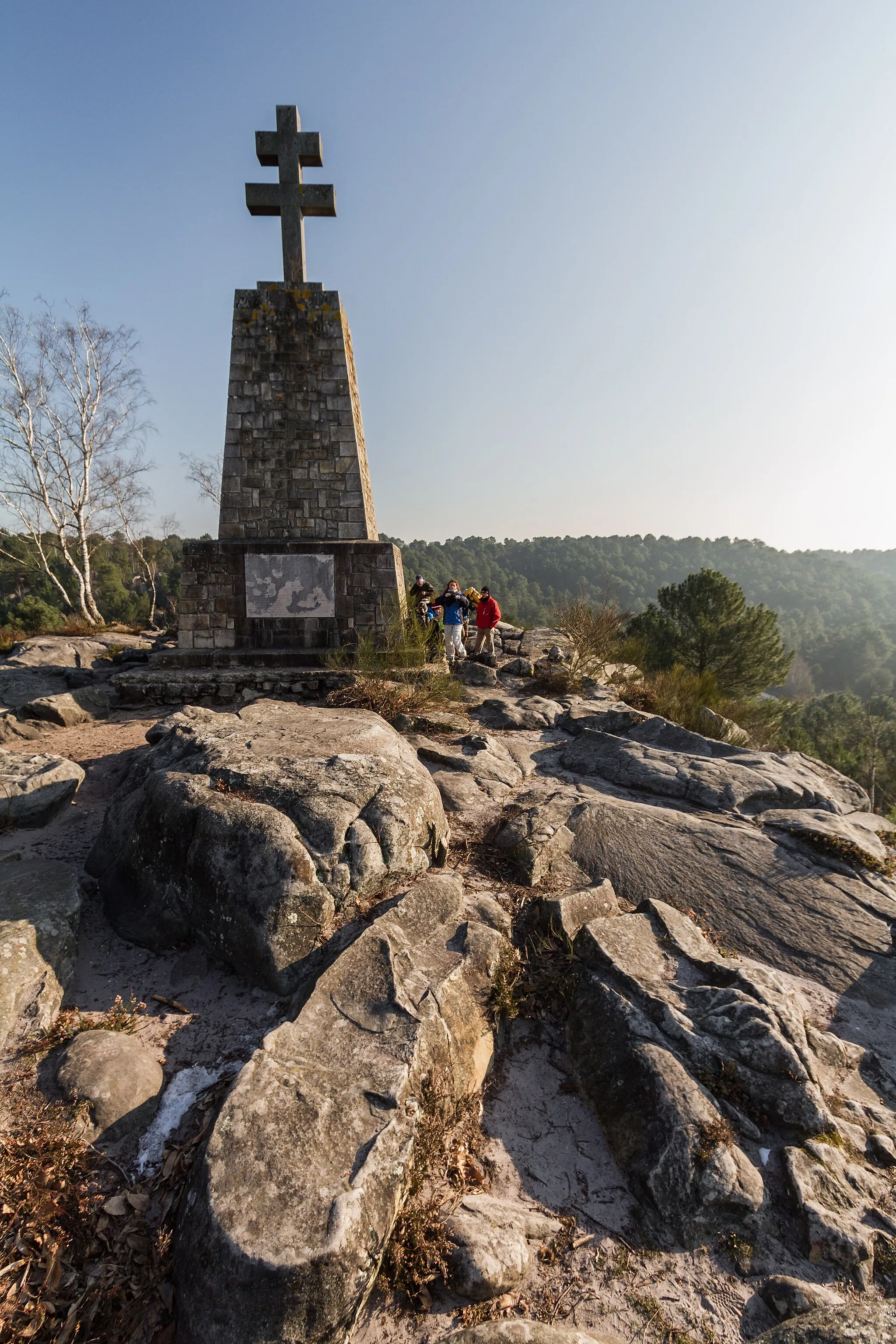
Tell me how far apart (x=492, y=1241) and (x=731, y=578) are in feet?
444

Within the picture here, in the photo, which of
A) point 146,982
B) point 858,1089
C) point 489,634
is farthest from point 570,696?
point 146,982

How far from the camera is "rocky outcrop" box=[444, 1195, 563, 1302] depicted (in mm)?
1883

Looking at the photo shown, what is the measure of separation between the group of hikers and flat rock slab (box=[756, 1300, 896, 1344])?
286 inches

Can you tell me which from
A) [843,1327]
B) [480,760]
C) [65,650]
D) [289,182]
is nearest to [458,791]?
[480,760]

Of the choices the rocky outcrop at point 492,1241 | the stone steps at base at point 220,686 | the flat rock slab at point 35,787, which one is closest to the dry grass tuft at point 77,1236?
the rocky outcrop at point 492,1241

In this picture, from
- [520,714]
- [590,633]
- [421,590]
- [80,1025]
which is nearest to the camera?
[80,1025]

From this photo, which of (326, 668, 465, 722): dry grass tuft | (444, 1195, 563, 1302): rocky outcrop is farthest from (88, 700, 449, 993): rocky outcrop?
(326, 668, 465, 722): dry grass tuft

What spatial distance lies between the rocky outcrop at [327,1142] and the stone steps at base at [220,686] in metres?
5.21

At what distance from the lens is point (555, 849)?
13.7 feet

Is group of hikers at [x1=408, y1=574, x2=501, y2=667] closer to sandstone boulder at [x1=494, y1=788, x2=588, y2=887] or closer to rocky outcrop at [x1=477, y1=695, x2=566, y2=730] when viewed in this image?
rocky outcrop at [x1=477, y1=695, x2=566, y2=730]

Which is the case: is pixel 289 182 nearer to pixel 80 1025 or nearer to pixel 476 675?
pixel 476 675

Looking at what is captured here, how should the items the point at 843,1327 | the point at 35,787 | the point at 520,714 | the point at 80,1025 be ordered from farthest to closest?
the point at 520,714
the point at 35,787
the point at 80,1025
the point at 843,1327

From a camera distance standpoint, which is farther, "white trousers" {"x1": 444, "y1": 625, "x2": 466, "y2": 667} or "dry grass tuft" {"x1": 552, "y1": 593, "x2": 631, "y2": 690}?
"dry grass tuft" {"x1": 552, "y1": 593, "x2": 631, "y2": 690}

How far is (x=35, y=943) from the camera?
118 inches
